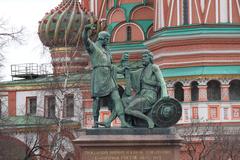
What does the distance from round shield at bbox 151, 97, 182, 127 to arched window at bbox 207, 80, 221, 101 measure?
29.6 meters

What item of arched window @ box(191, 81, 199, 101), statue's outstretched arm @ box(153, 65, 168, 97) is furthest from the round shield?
arched window @ box(191, 81, 199, 101)

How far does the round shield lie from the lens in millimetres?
27250

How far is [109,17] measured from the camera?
6575 centimetres

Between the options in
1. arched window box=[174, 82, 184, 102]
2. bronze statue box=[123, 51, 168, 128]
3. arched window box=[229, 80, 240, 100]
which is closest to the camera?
bronze statue box=[123, 51, 168, 128]

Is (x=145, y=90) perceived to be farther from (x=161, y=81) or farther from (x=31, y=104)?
(x=31, y=104)

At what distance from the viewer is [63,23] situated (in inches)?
2621

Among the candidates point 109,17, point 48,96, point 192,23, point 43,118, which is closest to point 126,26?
point 109,17

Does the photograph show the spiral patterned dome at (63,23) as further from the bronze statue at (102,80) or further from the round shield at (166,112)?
the round shield at (166,112)

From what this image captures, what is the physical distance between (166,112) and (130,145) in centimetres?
137

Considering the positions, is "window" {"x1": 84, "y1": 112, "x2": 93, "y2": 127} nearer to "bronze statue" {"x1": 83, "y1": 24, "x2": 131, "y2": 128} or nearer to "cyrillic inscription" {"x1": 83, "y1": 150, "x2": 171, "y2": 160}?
"bronze statue" {"x1": 83, "y1": 24, "x2": 131, "y2": 128}

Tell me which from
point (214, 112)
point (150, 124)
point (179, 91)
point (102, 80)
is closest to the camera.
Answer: point (150, 124)

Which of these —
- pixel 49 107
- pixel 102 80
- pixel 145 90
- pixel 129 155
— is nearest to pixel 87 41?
pixel 102 80

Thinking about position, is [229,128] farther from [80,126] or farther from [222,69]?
[80,126]

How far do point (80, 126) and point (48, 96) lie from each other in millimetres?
3869
